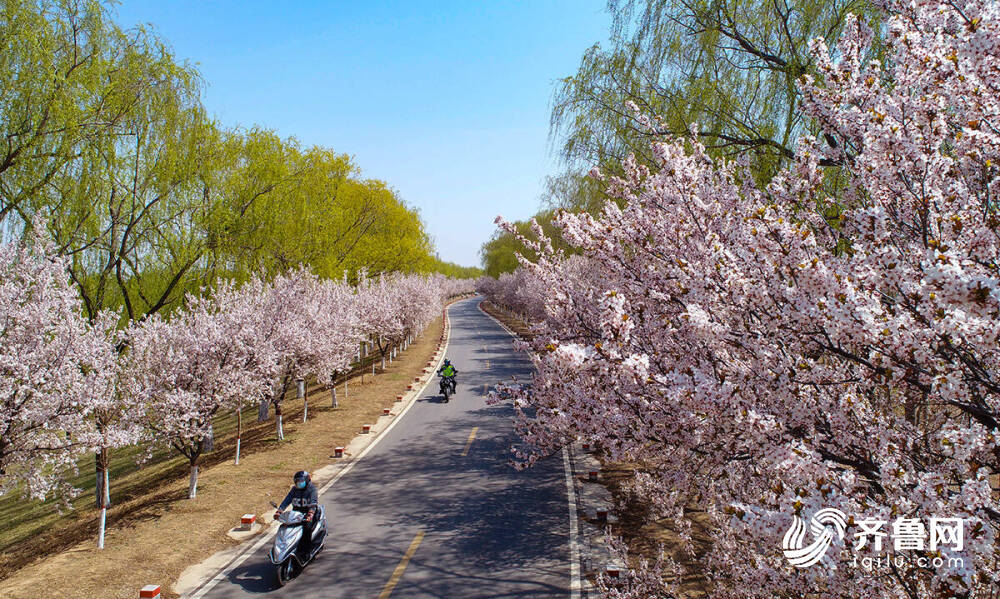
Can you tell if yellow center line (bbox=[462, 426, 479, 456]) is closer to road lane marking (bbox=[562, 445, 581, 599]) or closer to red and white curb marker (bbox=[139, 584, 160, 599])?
road lane marking (bbox=[562, 445, 581, 599])

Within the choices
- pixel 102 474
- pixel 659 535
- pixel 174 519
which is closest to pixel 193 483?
pixel 174 519

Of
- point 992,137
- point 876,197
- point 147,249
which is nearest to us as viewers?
point 992,137

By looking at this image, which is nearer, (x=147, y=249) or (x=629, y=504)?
(x=629, y=504)

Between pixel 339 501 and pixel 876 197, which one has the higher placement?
pixel 876 197

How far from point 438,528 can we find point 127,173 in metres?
14.9

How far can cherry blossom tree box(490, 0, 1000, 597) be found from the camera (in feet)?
8.82

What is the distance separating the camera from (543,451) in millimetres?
8664

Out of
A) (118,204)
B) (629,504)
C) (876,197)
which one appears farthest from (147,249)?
(876,197)

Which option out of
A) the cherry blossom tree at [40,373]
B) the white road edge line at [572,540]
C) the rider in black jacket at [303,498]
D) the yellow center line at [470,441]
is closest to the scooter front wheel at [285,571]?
the rider in black jacket at [303,498]

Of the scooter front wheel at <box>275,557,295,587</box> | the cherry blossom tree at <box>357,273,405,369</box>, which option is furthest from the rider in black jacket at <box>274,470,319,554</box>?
the cherry blossom tree at <box>357,273,405,369</box>

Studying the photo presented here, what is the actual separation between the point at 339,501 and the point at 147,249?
41.0 ft

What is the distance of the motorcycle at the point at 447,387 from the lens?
2217 cm

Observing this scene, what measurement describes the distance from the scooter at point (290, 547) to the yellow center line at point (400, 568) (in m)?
1.67

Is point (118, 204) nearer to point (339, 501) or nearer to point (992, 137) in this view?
point (339, 501)
